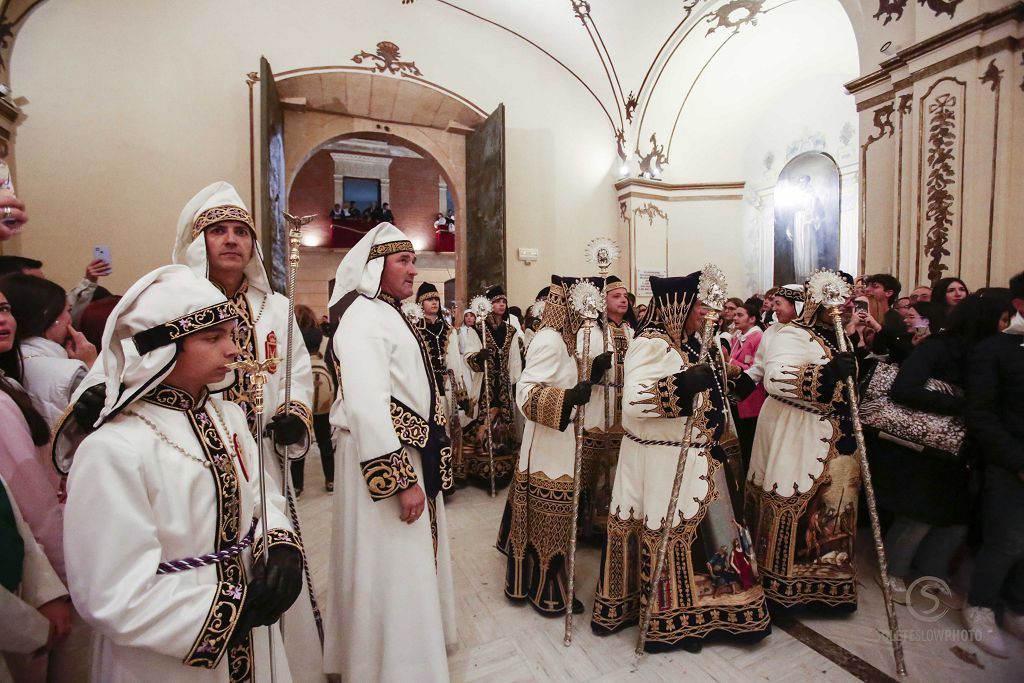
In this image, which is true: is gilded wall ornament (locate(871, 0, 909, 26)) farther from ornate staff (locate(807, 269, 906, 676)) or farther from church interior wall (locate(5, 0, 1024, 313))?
ornate staff (locate(807, 269, 906, 676))

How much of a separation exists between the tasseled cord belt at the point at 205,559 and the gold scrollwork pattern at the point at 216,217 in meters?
1.37

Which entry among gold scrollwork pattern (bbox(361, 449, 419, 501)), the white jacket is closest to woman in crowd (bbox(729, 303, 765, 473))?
gold scrollwork pattern (bbox(361, 449, 419, 501))

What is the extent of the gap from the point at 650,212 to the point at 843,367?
276 inches

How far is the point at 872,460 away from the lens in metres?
3.33

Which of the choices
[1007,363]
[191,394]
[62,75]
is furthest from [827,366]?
[62,75]

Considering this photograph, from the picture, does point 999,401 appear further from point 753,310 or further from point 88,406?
point 88,406

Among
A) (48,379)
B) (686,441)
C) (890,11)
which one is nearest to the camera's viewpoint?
(48,379)

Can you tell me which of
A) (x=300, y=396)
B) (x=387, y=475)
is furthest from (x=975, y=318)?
(x=300, y=396)

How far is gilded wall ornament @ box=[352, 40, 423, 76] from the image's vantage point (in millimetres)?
7305

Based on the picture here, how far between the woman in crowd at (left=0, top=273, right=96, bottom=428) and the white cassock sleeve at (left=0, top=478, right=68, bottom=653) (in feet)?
2.50

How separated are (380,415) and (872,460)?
11.0ft

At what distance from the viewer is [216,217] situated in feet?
6.96

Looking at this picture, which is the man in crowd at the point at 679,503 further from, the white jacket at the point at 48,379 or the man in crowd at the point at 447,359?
the man in crowd at the point at 447,359

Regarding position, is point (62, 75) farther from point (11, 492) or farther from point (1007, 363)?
point (1007, 363)
